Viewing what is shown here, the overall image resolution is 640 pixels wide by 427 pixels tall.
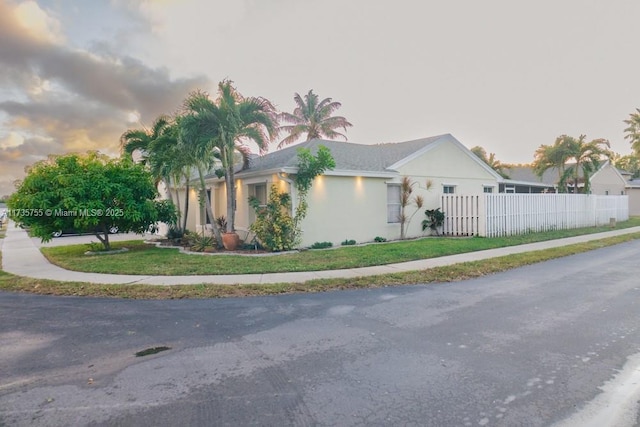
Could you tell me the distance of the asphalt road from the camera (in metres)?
2.76

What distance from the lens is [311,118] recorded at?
34031 mm

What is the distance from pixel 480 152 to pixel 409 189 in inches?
945

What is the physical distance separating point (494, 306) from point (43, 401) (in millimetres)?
5999

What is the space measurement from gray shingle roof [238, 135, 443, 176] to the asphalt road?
8014 millimetres

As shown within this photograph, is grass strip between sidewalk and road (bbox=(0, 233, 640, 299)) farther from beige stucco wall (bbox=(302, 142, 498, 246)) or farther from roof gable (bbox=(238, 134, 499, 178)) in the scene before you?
roof gable (bbox=(238, 134, 499, 178))

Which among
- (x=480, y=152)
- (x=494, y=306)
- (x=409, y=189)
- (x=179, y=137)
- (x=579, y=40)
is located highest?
(x=579, y=40)

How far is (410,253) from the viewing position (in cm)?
1052

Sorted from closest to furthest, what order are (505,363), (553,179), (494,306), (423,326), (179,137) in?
(505,363) → (423,326) → (494,306) → (179,137) → (553,179)

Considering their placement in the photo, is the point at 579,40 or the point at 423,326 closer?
the point at 423,326

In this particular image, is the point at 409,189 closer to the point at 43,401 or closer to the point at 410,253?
the point at 410,253

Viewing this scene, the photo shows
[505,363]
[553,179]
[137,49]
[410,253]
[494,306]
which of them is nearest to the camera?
[505,363]

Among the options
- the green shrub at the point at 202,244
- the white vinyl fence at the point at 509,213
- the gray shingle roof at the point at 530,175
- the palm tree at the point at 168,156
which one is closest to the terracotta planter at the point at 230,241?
the green shrub at the point at 202,244

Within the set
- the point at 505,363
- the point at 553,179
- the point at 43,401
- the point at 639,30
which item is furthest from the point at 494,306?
the point at 553,179

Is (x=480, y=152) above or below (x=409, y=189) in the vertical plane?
above
